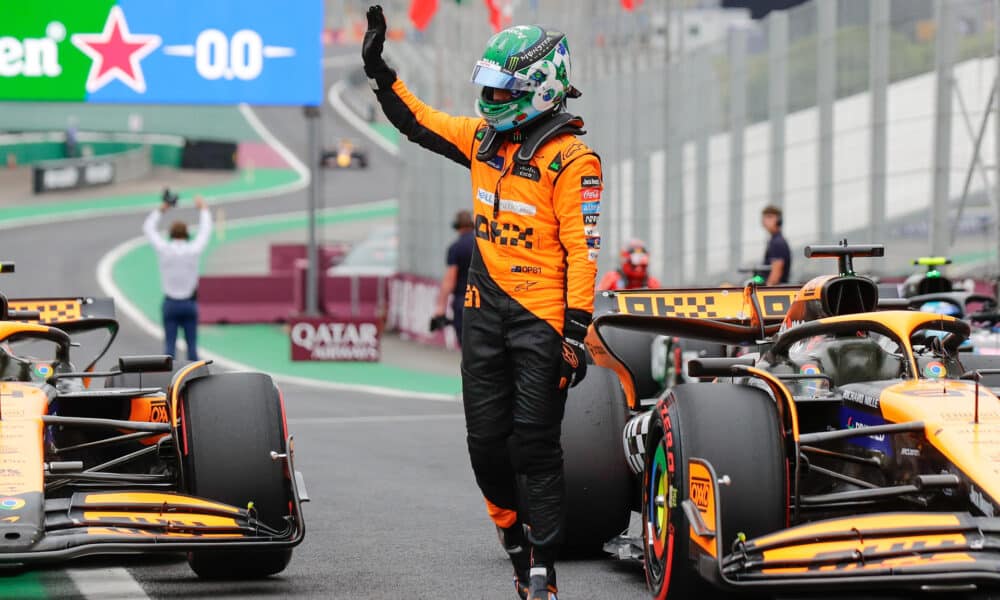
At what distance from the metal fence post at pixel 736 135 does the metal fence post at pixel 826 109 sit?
158 cm

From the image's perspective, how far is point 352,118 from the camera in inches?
2689

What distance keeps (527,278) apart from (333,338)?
1570 centimetres

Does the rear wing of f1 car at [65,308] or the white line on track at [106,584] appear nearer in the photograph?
the white line on track at [106,584]

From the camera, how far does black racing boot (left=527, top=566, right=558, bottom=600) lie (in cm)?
618

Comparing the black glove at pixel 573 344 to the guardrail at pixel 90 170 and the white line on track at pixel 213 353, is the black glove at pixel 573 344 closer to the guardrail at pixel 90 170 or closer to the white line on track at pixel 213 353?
the white line on track at pixel 213 353

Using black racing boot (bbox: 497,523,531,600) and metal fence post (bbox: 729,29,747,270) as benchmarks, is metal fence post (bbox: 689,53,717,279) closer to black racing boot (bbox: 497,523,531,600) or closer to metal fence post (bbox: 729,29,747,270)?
metal fence post (bbox: 729,29,747,270)

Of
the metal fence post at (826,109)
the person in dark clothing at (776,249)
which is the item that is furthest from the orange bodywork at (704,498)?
the metal fence post at (826,109)

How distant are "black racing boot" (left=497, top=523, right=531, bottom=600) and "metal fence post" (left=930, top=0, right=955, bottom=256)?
1115 cm

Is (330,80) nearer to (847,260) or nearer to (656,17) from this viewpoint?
(656,17)

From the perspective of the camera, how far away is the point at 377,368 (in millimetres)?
21266

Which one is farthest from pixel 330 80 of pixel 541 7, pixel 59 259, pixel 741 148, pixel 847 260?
pixel 847 260

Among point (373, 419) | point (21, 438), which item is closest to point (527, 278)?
point (21, 438)

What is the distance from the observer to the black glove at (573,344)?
607cm

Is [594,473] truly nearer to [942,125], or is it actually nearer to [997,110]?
[997,110]
